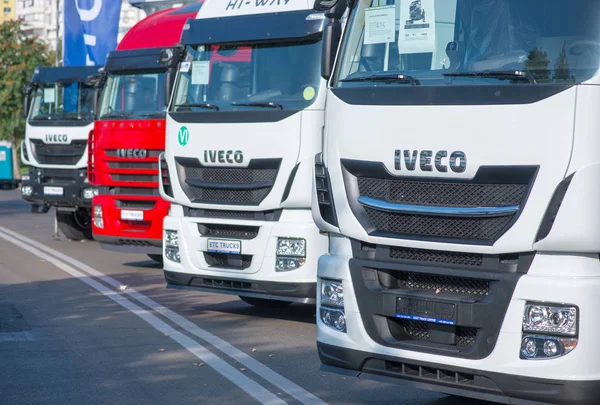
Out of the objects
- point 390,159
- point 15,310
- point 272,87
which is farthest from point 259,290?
point 390,159

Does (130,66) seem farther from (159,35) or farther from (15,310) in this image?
(15,310)

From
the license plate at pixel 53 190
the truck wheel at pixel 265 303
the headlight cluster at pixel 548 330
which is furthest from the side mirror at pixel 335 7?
the license plate at pixel 53 190

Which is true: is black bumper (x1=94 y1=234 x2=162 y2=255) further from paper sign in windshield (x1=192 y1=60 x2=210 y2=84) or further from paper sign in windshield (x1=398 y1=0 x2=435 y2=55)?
paper sign in windshield (x1=398 y1=0 x2=435 y2=55)

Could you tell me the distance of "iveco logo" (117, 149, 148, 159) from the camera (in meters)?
14.5

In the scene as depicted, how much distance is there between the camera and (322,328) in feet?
21.8

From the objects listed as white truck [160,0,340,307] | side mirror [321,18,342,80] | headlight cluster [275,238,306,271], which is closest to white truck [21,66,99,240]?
white truck [160,0,340,307]

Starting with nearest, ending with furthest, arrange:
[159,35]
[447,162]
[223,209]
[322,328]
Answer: [447,162] → [322,328] → [223,209] → [159,35]

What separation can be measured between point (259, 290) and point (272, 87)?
1.84 meters

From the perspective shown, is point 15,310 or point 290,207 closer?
point 290,207

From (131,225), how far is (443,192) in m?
9.12

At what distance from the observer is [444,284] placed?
6.01 metres

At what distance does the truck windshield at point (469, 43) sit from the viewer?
5.68 meters

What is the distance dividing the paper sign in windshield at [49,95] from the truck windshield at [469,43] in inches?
528

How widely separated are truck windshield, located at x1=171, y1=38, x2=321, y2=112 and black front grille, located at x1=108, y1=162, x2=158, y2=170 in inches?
152
